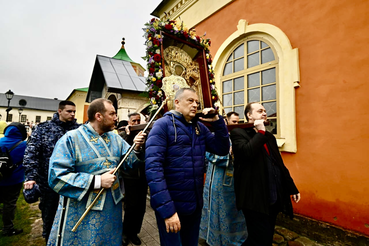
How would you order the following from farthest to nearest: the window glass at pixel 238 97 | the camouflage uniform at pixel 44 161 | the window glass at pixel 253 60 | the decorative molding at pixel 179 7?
the decorative molding at pixel 179 7 → the window glass at pixel 238 97 → the window glass at pixel 253 60 → the camouflage uniform at pixel 44 161

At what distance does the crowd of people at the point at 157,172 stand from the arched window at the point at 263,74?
1279 mm

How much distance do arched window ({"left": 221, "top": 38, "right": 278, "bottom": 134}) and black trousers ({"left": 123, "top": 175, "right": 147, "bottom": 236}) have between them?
297cm

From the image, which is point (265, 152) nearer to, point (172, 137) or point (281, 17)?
point (172, 137)

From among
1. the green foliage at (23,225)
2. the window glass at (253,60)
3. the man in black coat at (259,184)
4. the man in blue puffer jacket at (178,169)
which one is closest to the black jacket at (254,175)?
the man in black coat at (259,184)

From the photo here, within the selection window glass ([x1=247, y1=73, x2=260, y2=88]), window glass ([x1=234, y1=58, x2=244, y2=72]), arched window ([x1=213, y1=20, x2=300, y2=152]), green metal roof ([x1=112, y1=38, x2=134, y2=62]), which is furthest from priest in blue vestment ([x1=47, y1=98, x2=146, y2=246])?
green metal roof ([x1=112, y1=38, x2=134, y2=62])

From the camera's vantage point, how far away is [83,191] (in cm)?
156

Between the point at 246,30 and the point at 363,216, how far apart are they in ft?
13.9

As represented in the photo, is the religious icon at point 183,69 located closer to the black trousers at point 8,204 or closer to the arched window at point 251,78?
the arched window at point 251,78

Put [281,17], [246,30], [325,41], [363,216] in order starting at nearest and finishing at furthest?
[363,216]
[325,41]
[281,17]
[246,30]

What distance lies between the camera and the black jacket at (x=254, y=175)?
203cm

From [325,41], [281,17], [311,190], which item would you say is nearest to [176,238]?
[311,190]

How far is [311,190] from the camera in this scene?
3.41 meters

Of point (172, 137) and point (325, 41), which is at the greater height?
point (325, 41)

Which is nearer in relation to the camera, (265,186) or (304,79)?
(265,186)
